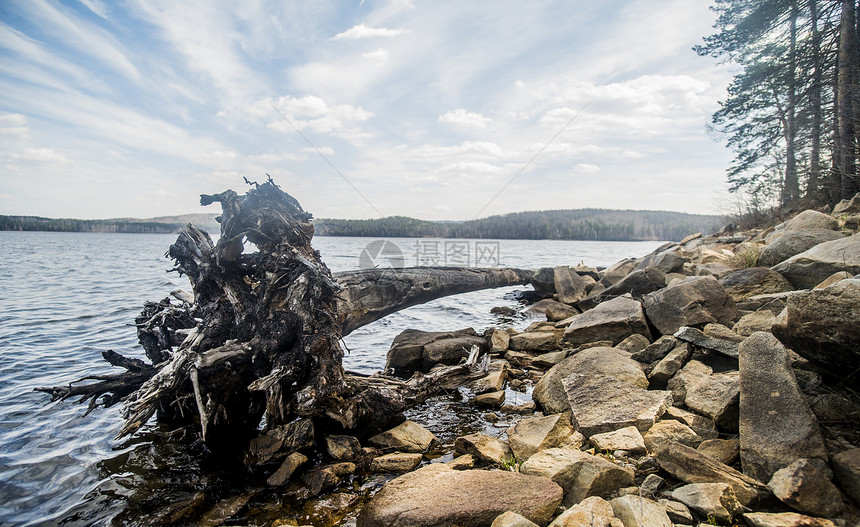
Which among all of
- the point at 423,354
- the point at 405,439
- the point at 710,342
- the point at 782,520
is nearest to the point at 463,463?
the point at 405,439

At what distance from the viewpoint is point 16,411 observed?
19.9ft

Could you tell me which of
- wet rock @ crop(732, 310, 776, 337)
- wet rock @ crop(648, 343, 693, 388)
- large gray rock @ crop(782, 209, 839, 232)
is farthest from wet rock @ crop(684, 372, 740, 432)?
large gray rock @ crop(782, 209, 839, 232)

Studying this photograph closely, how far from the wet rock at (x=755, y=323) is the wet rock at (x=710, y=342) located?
46cm

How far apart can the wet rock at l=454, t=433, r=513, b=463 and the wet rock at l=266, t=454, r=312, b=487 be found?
1710 mm

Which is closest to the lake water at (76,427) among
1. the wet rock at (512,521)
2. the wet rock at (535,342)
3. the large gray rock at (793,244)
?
the wet rock at (535,342)

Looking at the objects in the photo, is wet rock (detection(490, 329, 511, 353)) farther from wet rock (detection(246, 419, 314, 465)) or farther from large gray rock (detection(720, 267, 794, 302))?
wet rock (detection(246, 419, 314, 465))

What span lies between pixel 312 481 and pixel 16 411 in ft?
17.8

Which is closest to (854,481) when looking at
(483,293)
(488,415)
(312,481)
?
(488,415)

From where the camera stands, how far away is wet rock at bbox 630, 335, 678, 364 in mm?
5492

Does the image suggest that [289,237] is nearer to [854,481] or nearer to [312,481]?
[312,481]

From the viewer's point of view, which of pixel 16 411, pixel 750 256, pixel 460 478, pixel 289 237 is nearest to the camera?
pixel 460 478

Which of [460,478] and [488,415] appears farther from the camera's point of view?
[488,415]

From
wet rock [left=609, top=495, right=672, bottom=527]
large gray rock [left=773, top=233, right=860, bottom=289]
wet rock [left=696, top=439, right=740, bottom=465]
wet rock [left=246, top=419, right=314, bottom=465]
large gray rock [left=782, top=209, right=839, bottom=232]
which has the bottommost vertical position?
wet rock [left=246, top=419, right=314, bottom=465]

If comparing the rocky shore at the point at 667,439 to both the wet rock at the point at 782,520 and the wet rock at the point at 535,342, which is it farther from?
the wet rock at the point at 535,342
